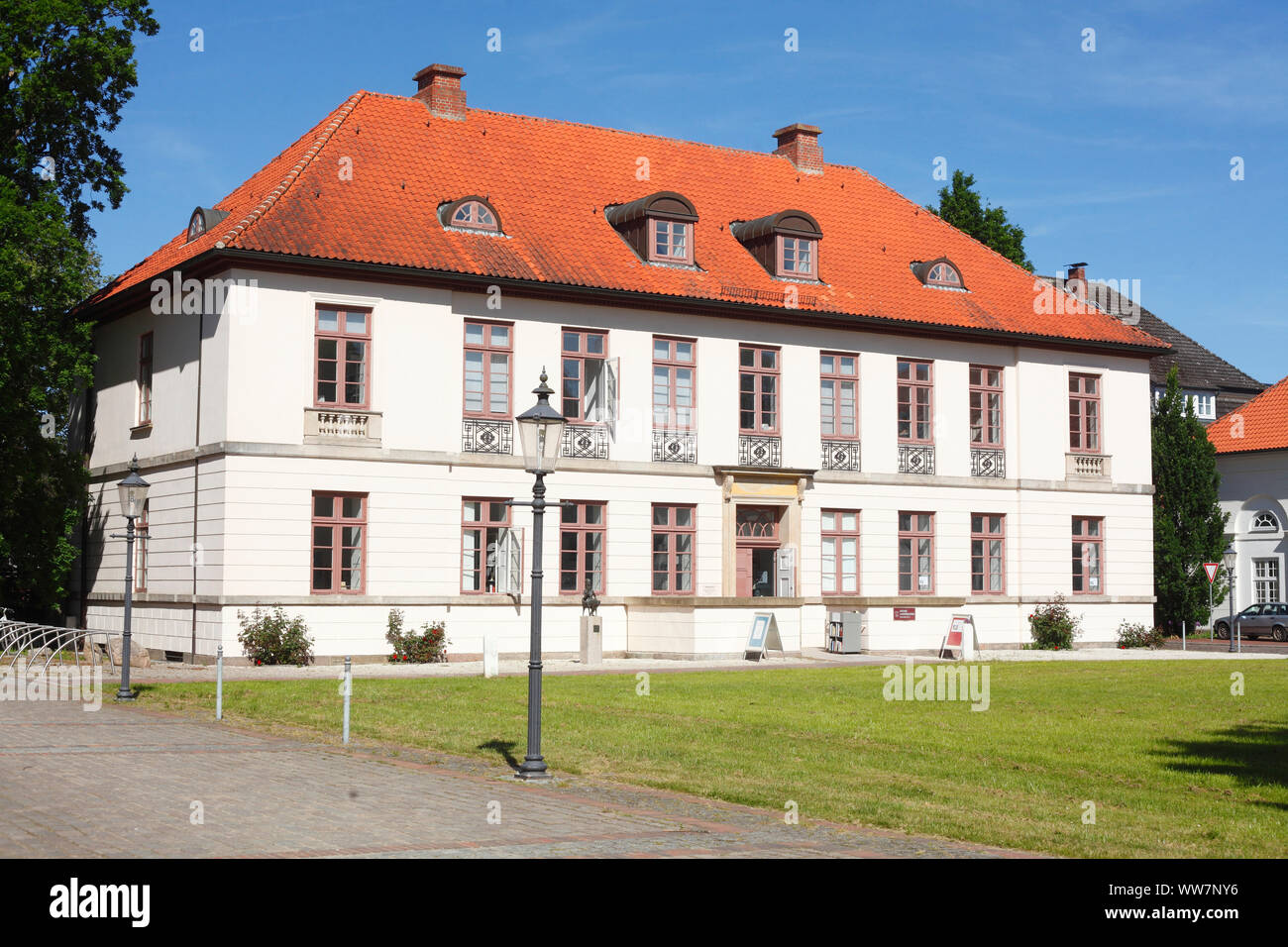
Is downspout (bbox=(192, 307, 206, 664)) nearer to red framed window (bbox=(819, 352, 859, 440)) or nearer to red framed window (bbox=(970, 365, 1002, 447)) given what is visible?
red framed window (bbox=(819, 352, 859, 440))

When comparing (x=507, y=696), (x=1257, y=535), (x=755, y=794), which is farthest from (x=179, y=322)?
(x=1257, y=535)

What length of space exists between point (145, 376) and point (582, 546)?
34.8 feet

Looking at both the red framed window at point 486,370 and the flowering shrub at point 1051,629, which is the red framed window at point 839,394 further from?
the red framed window at point 486,370

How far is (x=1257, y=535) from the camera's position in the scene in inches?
2243

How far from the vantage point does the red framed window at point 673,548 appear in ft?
111

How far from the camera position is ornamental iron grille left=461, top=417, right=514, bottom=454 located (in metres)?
31.6

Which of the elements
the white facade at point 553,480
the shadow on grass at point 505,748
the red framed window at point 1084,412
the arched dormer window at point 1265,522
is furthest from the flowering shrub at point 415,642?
the arched dormer window at point 1265,522

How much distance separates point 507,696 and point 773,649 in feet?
40.3

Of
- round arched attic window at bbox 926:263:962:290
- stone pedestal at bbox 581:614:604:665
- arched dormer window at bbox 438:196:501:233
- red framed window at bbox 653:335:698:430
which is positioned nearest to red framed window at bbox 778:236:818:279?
red framed window at bbox 653:335:698:430

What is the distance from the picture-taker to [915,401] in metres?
37.7

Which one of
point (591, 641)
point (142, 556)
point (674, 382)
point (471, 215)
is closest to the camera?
point (591, 641)

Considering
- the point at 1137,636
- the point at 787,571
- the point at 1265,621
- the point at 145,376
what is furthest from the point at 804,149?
the point at 1265,621

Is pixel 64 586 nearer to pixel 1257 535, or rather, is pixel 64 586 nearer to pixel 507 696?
pixel 507 696

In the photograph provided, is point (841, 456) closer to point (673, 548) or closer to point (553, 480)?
point (673, 548)
